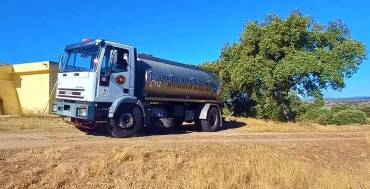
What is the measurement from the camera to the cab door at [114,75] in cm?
1517

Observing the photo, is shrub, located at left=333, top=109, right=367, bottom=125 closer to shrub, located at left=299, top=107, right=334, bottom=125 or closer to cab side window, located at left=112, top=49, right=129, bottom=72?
shrub, located at left=299, top=107, right=334, bottom=125

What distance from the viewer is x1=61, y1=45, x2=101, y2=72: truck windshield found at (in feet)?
49.8

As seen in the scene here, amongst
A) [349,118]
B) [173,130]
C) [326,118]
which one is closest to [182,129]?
[173,130]

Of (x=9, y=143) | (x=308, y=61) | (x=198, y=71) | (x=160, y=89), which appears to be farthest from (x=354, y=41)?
(x=9, y=143)

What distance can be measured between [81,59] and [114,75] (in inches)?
50.4

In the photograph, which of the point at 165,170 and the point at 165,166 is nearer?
the point at 165,170

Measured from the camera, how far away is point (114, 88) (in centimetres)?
1563

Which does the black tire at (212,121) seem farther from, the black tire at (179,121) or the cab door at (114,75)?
the cab door at (114,75)

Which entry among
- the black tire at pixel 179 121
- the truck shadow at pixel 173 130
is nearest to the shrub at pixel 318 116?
the truck shadow at pixel 173 130

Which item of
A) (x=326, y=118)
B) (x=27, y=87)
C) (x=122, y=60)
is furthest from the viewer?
(x=326, y=118)

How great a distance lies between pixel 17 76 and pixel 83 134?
1459 centimetres

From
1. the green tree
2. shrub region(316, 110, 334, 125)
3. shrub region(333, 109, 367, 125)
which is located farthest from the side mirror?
shrub region(333, 109, 367, 125)

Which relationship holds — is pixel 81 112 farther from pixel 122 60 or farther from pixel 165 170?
pixel 165 170

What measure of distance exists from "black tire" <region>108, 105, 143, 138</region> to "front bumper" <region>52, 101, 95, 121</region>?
100 centimetres
